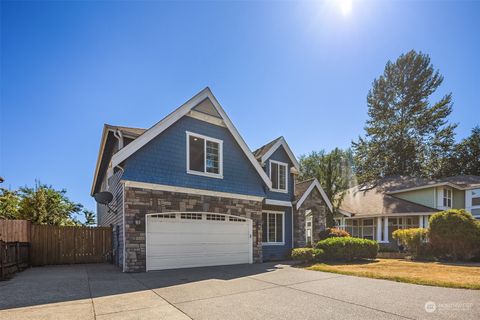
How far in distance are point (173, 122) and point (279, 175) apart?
25.7 feet

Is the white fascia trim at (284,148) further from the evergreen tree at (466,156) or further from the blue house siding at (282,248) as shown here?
the evergreen tree at (466,156)

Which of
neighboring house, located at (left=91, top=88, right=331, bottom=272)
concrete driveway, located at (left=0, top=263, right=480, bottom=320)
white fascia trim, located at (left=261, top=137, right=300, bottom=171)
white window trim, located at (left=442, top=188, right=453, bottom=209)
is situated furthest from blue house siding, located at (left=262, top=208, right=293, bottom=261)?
white window trim, located at (left=442, top=188, right=453, bottom=209)

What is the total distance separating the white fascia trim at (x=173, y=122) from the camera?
945 centimetres

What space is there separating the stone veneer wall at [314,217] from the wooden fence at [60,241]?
33.2 ft

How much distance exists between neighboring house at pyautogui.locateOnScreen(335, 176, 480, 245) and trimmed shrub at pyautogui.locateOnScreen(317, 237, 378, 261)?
9266mm

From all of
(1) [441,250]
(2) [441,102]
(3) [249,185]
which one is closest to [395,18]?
(3) [249,185]

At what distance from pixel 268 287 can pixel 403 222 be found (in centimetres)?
1939

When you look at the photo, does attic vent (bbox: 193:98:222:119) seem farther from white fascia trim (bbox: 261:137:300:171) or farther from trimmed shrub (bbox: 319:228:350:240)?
trimmed shrub (bbox: 319:228:350:240)

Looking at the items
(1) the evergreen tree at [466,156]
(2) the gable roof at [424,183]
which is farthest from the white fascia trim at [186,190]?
(1) the evergreen tree at [466,156]

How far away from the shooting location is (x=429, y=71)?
3684 centimetres

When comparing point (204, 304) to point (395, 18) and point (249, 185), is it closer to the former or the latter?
point (249, 185)

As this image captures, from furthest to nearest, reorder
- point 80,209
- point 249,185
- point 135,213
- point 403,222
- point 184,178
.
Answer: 1. point 80,209
2. point 403,222
3. point 249,185
4. point 184,178
5. point 135,213

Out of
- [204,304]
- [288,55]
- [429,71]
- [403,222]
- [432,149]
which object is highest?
[429,71]

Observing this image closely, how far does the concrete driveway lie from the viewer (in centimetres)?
498
